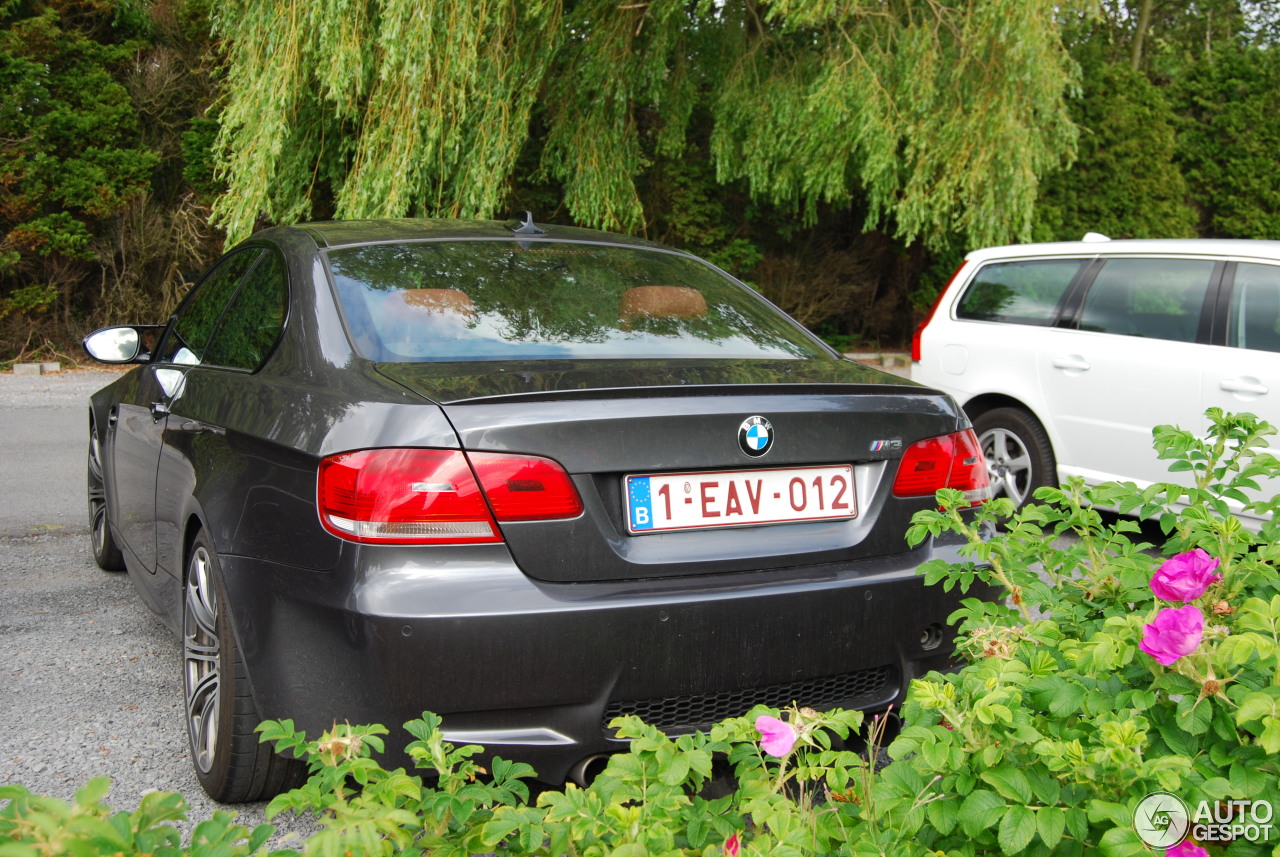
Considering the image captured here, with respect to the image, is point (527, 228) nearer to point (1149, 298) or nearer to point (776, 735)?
point (776, 735)

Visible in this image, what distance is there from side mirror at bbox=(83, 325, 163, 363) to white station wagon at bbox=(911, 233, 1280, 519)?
15.3ft

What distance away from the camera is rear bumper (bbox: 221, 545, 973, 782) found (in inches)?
87.1

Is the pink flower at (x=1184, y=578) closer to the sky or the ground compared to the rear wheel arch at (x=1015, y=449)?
closer to the sky

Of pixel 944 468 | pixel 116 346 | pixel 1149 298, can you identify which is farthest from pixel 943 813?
pixel 1149 298

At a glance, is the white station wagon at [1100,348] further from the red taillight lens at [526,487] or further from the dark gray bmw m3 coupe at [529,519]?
the red taillight lens at [526,487]

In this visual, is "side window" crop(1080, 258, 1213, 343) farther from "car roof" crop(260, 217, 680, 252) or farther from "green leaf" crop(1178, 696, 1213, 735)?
"green leaf" crop(1178, 696, 1213, 735)

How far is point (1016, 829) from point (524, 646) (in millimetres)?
1062

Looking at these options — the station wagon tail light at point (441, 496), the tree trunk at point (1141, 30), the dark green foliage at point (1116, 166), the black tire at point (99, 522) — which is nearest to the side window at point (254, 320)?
the station wagon tail light at point (441, 496)

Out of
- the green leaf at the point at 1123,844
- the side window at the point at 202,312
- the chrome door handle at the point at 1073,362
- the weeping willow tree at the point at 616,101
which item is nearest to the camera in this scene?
the green leaf at the point at 1123,844

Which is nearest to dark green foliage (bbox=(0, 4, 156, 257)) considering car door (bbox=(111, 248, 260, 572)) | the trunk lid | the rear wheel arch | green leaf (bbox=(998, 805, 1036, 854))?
car door (bbox=(111, 248, 260, 572))

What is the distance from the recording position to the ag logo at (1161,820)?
1.43m

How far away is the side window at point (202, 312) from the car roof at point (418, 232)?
0.22m

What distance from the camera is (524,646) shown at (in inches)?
87.8

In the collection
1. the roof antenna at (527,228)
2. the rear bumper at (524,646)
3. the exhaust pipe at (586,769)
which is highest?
the roof antenna at (527,228)
